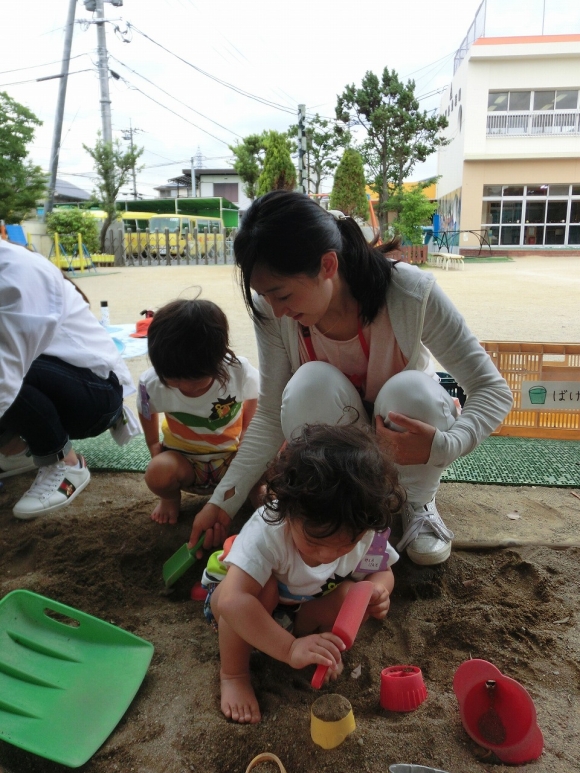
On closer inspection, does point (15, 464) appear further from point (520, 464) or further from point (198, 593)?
point (520, 464)

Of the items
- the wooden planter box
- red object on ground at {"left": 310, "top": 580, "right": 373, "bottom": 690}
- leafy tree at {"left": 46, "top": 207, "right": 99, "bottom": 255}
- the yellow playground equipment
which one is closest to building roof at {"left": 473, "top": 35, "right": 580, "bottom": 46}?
the yellow playground equipment

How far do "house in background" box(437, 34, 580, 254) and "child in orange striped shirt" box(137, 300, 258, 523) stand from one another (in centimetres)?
1474

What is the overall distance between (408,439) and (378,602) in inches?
12.4

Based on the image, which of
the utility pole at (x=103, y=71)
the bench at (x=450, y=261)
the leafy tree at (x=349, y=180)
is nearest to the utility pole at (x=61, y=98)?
the utility pole at (x=103, y=71)

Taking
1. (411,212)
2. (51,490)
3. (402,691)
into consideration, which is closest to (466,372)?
(402,691)

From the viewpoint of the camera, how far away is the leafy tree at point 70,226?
12461 millimetres

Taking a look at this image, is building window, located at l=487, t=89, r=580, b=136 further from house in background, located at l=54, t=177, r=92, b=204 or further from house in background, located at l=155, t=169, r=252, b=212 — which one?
house in background, located at l=155, t=169, r=252, b=212

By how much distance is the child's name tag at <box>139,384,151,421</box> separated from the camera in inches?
62.7

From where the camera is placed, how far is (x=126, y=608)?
1293mm

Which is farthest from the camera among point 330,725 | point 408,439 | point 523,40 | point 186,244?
point 186,244

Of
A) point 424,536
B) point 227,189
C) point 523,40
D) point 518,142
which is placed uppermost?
point 523,40

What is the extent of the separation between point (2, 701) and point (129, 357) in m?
2.71

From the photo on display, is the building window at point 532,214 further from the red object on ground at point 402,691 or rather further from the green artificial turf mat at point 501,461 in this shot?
the red object on ground at point 402,691

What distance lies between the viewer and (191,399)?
1579 mm
